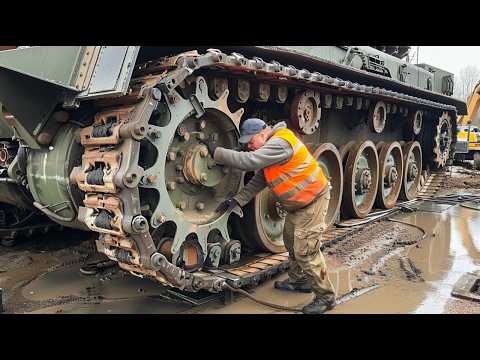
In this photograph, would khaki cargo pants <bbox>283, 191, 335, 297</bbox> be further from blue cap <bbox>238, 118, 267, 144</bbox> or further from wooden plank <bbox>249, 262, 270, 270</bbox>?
blue cap <bbox>238, 118, 267, 144</bbox>

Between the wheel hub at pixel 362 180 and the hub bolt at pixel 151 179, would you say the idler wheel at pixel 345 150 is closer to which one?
the wheel hub at pixel 362 180

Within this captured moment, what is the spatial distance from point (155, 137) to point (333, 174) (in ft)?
10.7

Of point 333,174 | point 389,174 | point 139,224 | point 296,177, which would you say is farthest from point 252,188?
point 389,174

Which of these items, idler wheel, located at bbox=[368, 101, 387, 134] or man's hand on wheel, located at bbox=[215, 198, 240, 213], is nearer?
man's hand on wheel, located at bbox=[215, 198, 240, 213]

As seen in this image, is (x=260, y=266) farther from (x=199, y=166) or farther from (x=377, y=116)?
(x=377, y=116)

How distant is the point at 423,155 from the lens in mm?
9859

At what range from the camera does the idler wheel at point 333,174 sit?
5941 millimetres

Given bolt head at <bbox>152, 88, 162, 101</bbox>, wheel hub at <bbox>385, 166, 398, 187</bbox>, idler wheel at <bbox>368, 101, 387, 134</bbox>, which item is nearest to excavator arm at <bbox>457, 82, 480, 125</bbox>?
wheel hub at <bbox>385, 166, 398, 187</bbox>

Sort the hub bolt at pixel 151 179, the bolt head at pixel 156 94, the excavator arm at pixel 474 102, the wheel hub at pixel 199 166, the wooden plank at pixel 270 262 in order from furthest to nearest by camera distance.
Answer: the excavator arm at pixel 474 102 < the wooden plank at pixel 270 262 < the wheel hub at pixel 199 166 < the hub bolt at pixel 151 179 < the bolt head at pixel 156 94

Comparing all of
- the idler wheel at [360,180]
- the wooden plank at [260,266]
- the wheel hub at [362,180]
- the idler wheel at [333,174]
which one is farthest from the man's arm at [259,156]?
the wheel hub at [362,180]

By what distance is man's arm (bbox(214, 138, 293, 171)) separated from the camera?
143 inches

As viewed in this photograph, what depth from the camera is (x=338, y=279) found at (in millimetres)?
4715

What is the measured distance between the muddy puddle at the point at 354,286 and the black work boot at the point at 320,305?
83mm

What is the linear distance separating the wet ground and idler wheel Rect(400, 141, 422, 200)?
168cm
